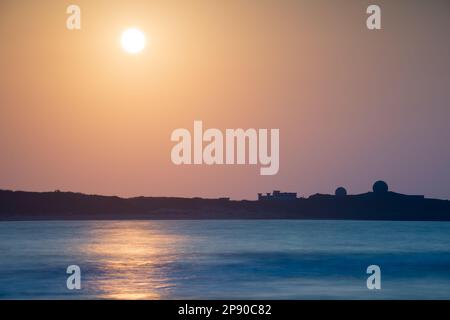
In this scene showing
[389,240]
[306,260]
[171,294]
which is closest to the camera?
[171,294]

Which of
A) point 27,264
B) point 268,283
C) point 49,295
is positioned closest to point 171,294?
point 49,295

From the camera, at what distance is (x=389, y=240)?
3725 cm

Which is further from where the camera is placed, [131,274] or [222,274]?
[222,274]

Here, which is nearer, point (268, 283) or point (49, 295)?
point (49, 295)

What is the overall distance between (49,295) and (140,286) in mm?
2009

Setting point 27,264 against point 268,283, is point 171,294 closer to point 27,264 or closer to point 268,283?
point 268,283
